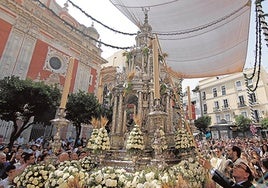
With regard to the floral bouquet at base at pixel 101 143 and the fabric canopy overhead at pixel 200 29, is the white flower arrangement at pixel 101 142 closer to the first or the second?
the floral bouquet at base at pixel 101 143

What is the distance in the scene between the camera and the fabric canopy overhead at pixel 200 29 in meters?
4.27

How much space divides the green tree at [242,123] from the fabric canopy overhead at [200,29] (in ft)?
81.3

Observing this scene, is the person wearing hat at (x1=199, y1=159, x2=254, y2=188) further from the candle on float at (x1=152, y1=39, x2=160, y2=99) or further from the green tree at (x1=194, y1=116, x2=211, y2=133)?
the green tree at (x1=194, y1=116, x2=211, y2=133)

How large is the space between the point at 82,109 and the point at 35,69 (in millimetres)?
6504

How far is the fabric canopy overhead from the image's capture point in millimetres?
4273

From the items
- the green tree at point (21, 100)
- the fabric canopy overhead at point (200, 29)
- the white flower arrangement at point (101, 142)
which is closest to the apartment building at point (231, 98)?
the fabric canopy overhead at point (200, 29)

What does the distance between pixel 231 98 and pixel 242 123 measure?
611 centimetres

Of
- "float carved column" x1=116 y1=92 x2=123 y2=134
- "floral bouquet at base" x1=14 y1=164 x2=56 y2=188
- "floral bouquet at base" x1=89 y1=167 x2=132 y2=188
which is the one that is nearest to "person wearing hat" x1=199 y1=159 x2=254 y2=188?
"floral bouquet at base" x1=89 y1=167 x2=132 y2=188

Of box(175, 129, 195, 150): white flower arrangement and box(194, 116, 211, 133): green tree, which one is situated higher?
box(194, 116, 211, 133): green tree

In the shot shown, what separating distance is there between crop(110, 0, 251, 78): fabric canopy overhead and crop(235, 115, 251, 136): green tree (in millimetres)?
24783

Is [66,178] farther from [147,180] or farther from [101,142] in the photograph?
[101,142]

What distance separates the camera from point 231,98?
103ft

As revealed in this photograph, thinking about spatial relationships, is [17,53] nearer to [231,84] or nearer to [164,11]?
[164,11]

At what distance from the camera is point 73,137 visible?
17938mm
